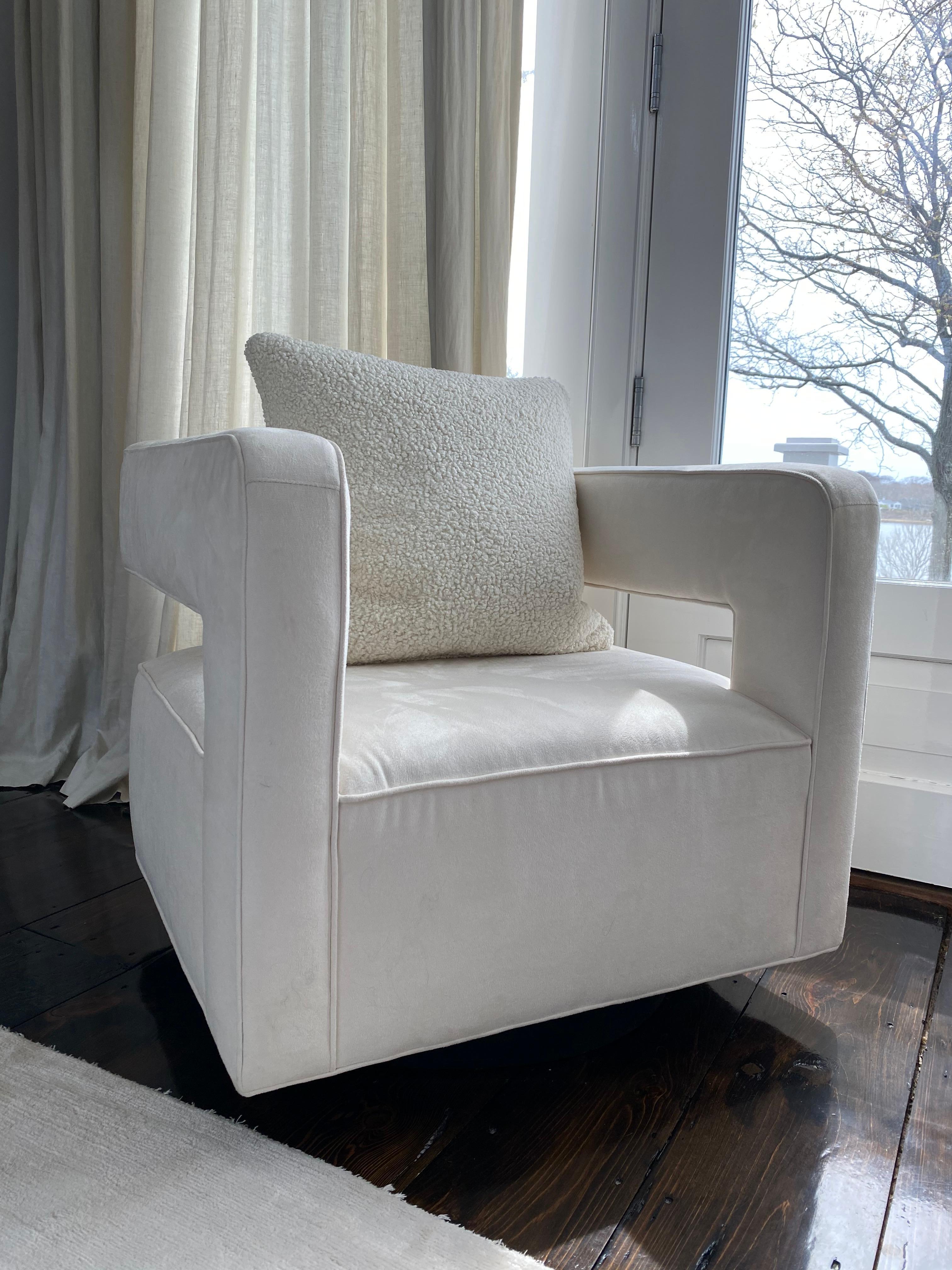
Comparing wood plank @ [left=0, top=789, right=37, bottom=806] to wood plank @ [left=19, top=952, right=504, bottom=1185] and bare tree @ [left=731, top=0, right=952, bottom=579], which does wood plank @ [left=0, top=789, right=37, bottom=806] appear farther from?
bare tree @ [left=731, top=0, right=952, bottom=579]

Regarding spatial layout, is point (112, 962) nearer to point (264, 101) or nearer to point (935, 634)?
point (935, 634)

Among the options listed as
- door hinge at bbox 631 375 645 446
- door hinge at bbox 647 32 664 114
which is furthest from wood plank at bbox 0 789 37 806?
door hinge at bbox 647 32 664 114

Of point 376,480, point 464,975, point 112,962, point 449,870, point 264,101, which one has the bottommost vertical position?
point 112,962

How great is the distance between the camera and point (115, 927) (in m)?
1.36

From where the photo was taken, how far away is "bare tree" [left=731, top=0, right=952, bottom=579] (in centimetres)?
158

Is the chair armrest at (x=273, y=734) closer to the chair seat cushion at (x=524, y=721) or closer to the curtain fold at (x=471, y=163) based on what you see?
the chair seat cushion at (x=524, y=721)

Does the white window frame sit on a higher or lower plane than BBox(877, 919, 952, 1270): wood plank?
higher

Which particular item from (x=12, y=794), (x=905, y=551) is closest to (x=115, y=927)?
(x=12, y=794)

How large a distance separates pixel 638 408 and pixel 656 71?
0.62 metres

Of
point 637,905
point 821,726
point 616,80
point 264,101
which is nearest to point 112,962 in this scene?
point 637,905

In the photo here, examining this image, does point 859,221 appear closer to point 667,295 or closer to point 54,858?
point 667,295

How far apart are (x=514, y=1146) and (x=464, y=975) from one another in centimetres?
18

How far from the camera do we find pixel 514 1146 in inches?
36.0

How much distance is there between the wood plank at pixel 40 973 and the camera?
44.8 inches
